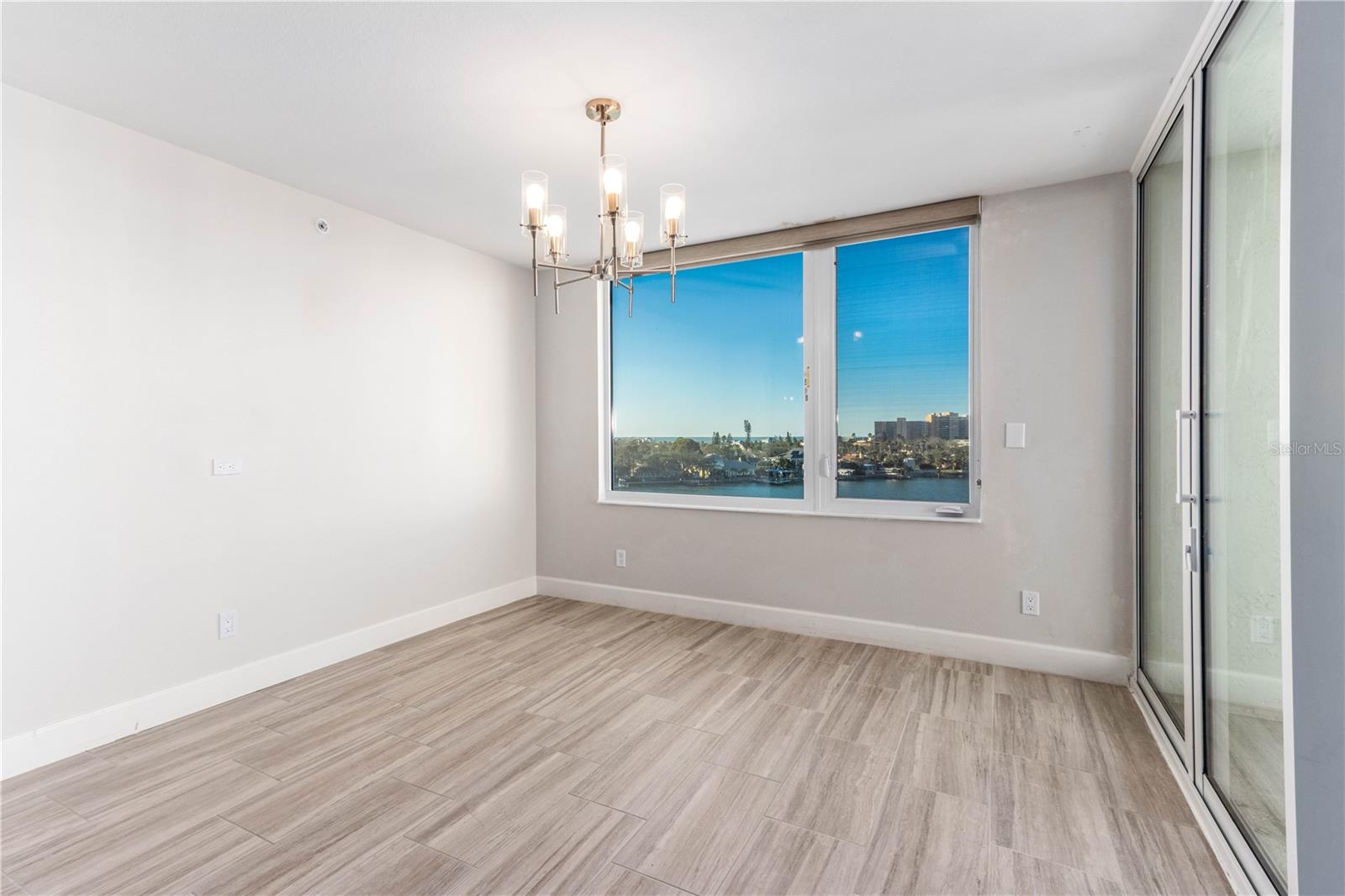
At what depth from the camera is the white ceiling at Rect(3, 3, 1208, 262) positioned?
192cm

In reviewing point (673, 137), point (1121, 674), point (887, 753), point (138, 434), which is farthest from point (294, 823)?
point (1121, 674)

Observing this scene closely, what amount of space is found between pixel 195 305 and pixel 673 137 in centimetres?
230

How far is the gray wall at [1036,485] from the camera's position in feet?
10.2

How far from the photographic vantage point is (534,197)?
225 centimetres

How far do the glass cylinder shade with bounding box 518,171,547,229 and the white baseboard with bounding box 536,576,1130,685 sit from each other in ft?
9.20

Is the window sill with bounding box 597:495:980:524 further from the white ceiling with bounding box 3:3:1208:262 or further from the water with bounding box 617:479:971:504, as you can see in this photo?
the white ceiling with bounding box 3:3:1208:262

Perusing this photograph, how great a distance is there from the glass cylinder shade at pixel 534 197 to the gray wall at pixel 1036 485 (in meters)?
2.44

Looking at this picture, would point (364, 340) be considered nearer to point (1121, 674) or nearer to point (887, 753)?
point (887, 753)

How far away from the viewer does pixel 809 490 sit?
4.00 meters

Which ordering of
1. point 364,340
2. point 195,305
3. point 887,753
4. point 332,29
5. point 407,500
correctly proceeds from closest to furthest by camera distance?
point 332,29 → point 887,753 → point 195,305 → point 364,340 → point 407,500

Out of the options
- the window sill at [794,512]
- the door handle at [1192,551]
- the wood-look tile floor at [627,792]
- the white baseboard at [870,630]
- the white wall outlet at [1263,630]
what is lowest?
the wood-look tile floor at [627,792]

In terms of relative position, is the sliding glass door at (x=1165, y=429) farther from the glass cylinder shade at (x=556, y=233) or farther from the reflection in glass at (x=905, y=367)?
the glass cylinder shade at (x=556, y=233)

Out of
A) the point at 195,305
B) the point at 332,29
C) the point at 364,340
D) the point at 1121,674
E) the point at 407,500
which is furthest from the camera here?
the point at 407,500

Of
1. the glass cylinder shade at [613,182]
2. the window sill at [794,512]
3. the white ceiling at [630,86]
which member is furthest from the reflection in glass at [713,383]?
the glass cylinder shade at [613,182]
